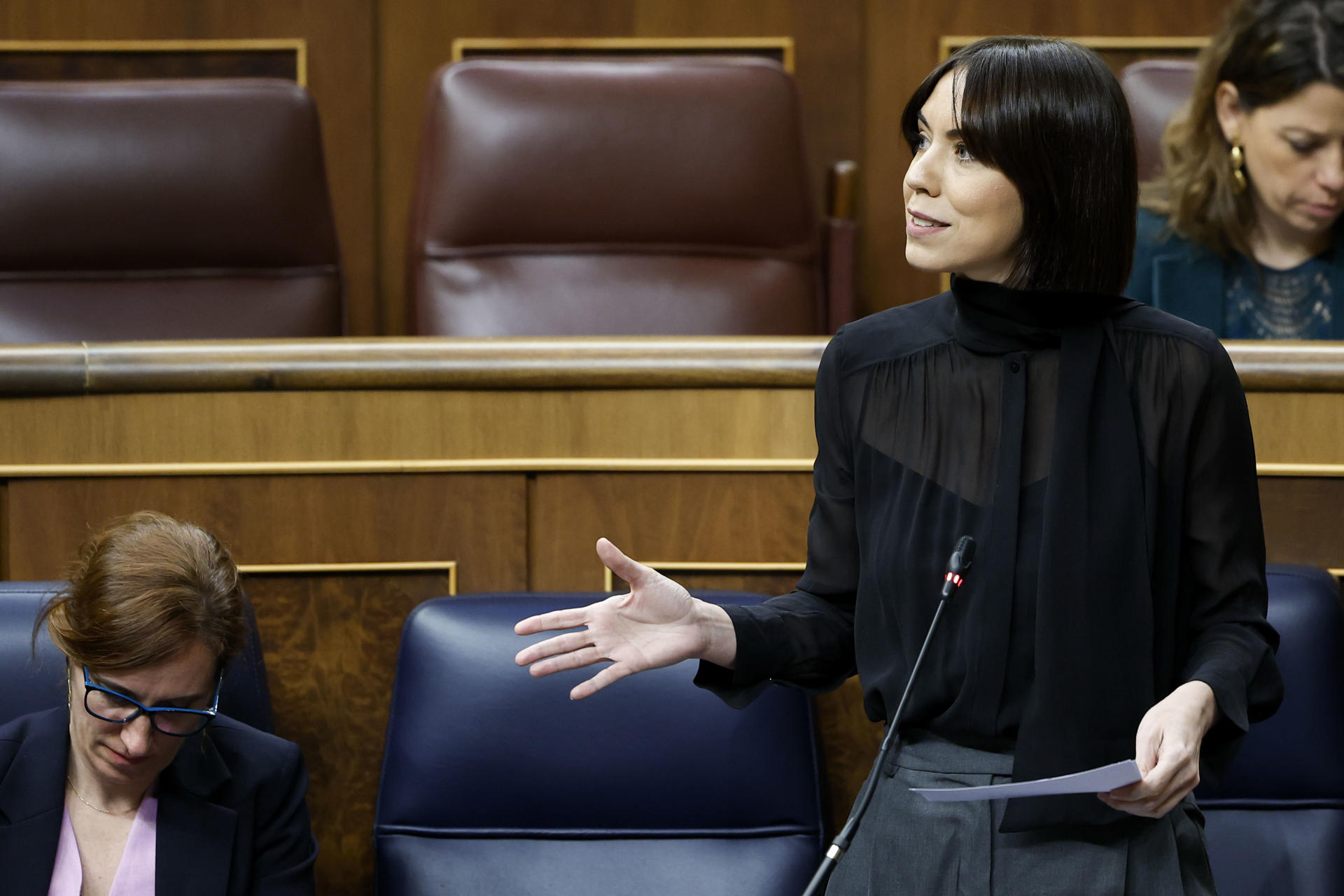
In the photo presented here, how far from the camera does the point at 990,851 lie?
425 millimetres

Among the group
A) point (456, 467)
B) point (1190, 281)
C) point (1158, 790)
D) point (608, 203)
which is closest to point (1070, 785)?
point (1158, 790)

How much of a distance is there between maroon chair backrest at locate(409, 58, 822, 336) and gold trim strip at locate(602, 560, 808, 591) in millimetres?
317

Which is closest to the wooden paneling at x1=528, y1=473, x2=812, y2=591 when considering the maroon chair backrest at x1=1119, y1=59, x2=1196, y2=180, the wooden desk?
the wooden desk

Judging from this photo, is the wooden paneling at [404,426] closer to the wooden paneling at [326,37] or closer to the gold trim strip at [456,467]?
the gold trim strip at [456,467]

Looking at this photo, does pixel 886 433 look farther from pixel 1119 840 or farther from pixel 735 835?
pixel 735 835

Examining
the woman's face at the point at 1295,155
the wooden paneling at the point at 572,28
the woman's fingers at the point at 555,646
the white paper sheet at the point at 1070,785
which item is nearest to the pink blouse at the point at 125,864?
the woman's fingers at the point at 555,646

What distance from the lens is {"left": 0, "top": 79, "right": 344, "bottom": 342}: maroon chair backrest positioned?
984 mm

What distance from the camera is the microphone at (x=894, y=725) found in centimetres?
41

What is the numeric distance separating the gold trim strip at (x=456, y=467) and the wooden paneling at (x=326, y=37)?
0.49 meters

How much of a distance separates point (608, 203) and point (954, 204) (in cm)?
60

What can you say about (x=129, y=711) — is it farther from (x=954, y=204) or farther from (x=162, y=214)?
(x=162, y=214)

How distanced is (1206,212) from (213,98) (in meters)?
0.66

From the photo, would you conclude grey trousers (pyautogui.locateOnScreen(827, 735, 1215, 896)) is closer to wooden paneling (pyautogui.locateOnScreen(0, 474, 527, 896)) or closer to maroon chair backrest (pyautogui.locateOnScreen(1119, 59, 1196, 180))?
wooden paneling (pyautogui.locateOnScreen(0, 474, 527, 896))

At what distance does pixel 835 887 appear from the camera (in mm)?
456
